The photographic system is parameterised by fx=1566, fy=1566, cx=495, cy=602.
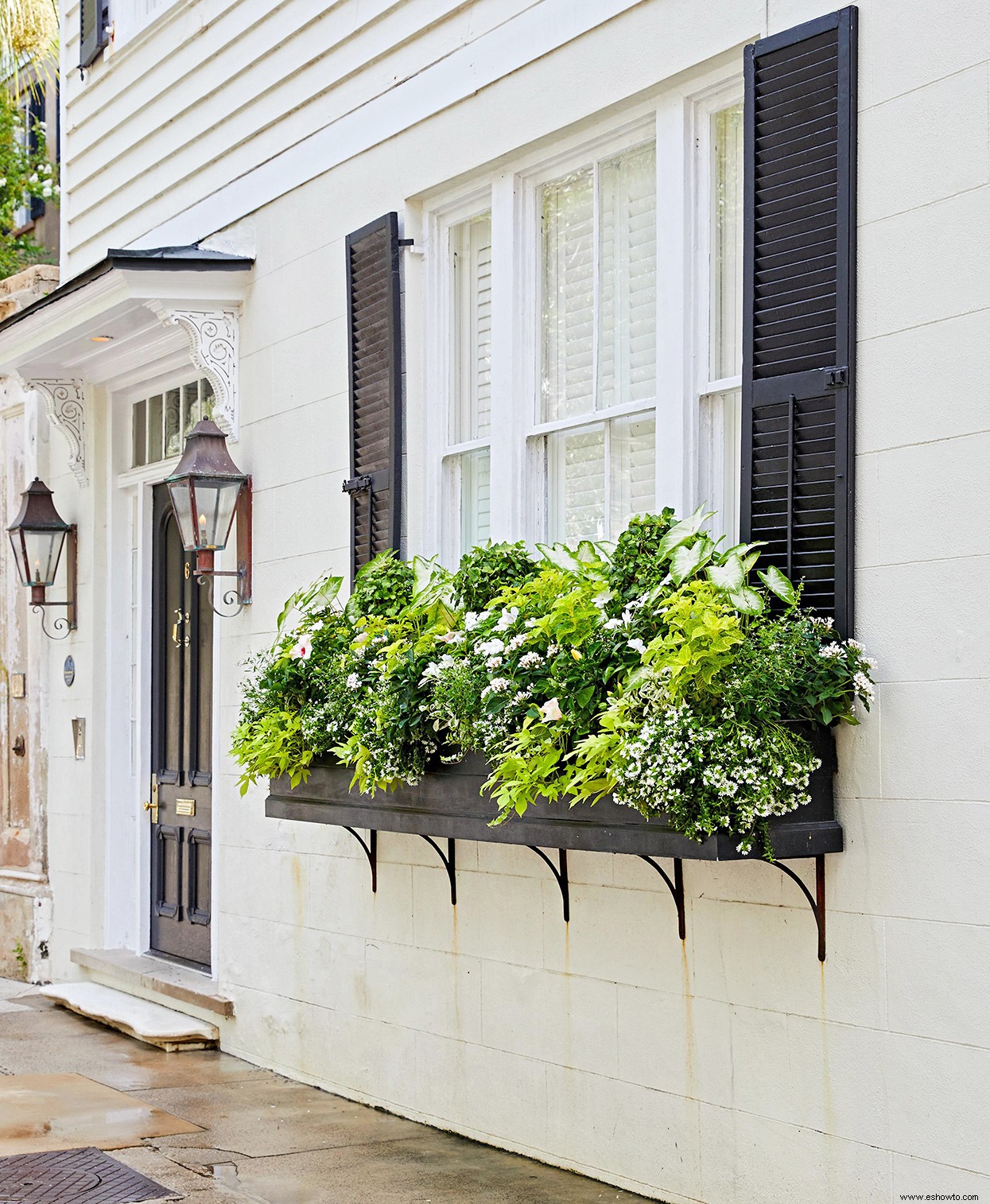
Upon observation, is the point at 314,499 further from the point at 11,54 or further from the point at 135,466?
the point at 11,54

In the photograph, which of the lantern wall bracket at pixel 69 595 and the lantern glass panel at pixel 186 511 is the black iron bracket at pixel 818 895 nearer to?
the lantern glass panel at pixel 186 511

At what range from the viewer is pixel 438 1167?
494cm

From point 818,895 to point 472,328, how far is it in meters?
2.53

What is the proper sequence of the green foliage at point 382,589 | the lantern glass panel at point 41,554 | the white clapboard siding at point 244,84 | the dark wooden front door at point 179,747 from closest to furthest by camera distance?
the green foliage at point 382,589 < the white clapboard siding at point 244,84 < the dark wooden front door at point 179,747 < the lantern glass panel at point 41,554

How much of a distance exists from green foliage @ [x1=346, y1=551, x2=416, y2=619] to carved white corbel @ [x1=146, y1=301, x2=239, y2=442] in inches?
63.6

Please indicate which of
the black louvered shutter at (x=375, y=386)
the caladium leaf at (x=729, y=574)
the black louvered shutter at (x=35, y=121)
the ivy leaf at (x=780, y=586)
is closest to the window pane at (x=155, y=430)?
the black louvered shutter at (x=375, y=386)

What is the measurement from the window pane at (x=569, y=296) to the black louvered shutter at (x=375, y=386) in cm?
72

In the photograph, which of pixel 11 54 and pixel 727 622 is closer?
pixel 727 622

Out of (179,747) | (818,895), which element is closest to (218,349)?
(179,747)

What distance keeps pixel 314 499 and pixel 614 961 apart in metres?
2.45

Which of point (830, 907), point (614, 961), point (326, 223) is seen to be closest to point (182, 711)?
point (326, 223)

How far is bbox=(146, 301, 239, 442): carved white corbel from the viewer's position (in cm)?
677

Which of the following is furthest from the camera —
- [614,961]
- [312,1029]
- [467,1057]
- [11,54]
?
[11,54]

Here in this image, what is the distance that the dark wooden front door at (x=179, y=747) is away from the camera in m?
7.52
